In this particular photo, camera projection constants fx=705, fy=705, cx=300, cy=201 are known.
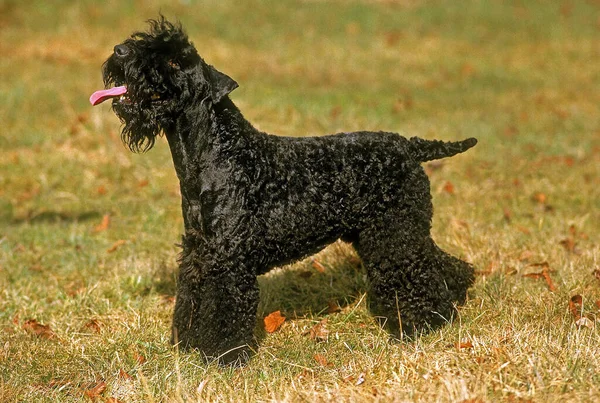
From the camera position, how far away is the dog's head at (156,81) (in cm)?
380

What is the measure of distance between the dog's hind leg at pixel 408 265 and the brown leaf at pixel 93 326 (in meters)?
1.86

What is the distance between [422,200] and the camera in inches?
174

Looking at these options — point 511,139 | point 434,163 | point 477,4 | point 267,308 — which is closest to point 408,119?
point 511,139

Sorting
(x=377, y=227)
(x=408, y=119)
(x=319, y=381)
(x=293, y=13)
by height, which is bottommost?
(x=319, y=381)

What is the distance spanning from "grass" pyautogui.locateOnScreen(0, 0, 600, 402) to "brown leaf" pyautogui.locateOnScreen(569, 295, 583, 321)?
0.14 ft

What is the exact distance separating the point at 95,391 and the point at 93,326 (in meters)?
1.10

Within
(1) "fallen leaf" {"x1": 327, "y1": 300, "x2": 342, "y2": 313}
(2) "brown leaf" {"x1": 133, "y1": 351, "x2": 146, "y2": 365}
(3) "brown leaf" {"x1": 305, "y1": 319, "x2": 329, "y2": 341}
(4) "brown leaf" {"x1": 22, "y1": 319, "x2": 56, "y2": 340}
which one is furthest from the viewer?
(1) "fallen leaf" {"x1": 327, "y1": 300, "x2": 342, "y2": 313}

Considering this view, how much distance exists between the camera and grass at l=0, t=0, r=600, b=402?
378 cm

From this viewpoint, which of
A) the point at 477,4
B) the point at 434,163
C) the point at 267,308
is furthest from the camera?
the point at 477,4

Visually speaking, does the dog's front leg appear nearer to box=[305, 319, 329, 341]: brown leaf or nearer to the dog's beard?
box=[305, 319, 329, 341]: brown leaf

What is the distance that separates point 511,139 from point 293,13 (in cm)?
798

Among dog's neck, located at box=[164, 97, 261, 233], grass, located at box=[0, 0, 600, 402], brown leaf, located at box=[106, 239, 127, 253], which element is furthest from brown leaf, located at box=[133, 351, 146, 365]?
brown leaf, located at box=[106, 239, 127, 253]

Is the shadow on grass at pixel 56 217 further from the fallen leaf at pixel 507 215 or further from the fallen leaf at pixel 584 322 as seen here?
the fallen leaf at pixel 584 322

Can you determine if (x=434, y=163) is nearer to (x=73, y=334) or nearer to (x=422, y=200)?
(x=422, y=200)
